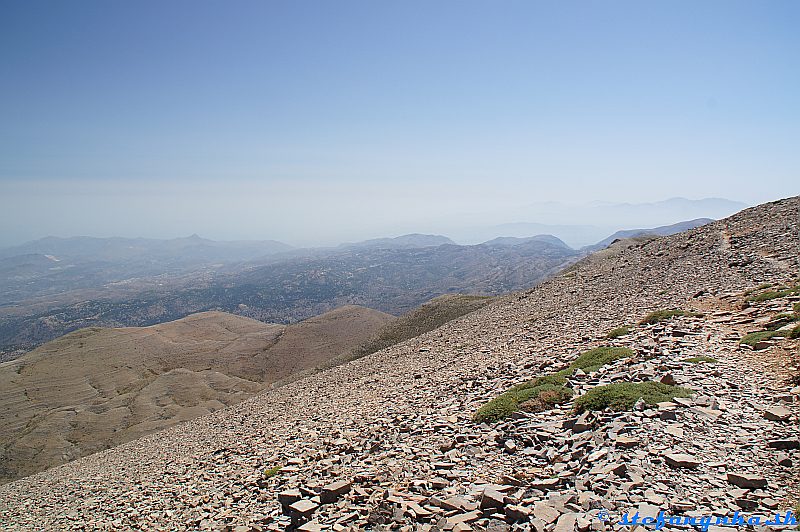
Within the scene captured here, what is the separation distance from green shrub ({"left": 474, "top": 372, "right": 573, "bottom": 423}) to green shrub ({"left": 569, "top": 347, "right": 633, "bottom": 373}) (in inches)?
52.6

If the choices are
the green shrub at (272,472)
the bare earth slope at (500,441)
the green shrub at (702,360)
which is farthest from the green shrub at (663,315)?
the green shrub at (272,472)

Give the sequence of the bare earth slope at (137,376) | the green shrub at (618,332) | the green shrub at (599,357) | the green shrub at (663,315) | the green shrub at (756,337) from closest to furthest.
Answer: the green shrub at (756,337) → the green shrub at (599,357) → the green shrub at (618,332) → the green shrub at (663,315) → the bare earth slope at (137,376)

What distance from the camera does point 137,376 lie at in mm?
86000

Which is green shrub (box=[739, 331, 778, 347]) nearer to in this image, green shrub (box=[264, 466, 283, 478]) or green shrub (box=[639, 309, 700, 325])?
green shrub (box=[639, 309, 700, 325])

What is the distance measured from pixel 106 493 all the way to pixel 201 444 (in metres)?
4.94

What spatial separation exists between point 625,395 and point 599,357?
16.8 feet

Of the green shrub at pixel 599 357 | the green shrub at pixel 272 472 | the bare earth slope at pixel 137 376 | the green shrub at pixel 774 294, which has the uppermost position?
the green shrub at pixel 774 294

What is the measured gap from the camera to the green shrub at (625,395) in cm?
1122

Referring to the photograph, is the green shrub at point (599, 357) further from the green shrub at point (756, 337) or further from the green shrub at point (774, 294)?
the green shrub at point (774, 294)

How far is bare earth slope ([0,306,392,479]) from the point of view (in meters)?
56.6

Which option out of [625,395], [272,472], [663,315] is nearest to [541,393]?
[625,395]

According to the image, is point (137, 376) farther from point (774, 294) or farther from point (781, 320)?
point (781, 320)

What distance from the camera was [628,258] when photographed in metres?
40.4

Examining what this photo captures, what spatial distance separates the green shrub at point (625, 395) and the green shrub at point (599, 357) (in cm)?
289
